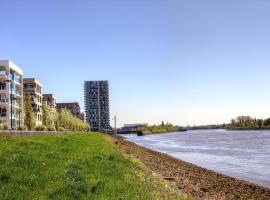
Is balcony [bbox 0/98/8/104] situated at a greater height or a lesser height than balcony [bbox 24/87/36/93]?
lesser

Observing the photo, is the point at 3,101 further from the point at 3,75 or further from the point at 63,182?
the point at 63,182

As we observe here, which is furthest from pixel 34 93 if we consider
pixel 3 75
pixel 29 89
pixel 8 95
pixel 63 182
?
pixel 63 182

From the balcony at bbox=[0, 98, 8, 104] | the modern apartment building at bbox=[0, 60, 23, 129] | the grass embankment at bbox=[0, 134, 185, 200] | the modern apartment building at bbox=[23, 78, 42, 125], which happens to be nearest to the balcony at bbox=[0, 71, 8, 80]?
the modern apartment building at bbox=[0, 60, 23, 129]

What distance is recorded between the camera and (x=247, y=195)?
2153 cm

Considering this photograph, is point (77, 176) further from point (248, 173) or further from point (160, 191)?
point (248, 173)

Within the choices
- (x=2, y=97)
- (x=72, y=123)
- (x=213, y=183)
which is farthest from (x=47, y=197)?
(x=72, y=123)

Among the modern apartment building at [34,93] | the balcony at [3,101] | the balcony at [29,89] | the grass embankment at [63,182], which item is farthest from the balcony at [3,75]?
the grass embankment at [63,182]

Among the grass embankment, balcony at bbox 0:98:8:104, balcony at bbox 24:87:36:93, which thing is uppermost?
balcony at bbox 24:87:36:93

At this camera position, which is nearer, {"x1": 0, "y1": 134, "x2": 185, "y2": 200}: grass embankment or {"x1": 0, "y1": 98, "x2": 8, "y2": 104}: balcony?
{"x1": 0, "y1": 134, "x2": 185, "y2": 200}: grass embankment

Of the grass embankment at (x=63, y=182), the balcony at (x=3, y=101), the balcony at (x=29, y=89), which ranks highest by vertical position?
the balcony at (x=29, y=89)

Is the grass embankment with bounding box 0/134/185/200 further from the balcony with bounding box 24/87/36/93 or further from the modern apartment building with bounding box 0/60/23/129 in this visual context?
the balcony with bounding box 24/87/36/93

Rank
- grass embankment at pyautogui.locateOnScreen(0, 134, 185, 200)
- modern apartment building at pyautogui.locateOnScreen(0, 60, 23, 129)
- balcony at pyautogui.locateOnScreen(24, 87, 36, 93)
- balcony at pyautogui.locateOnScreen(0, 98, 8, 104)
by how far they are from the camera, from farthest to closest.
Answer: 1. balcony at pyautogui.locateOnScreen(24, 87, 36, 93)
2. balcony at pyautogui.locateOnScreen(0, 98, 8, 104)
3. modern apartment building at pyautogui.locateOnScreen(0, 60, 23, 129)
4. grass embankment at pyautogui.locateOnScreen(0, 134, 185, 200)

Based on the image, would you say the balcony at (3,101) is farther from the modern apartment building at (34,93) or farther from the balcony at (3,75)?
the modern apartment building at (34,93)

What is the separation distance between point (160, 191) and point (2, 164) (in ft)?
20.2
